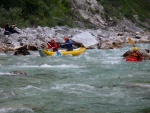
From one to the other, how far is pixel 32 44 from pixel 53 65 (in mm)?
7049

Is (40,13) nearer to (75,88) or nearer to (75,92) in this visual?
(75,88)

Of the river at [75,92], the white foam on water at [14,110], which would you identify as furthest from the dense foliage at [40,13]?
the white foam on water at [14,110]

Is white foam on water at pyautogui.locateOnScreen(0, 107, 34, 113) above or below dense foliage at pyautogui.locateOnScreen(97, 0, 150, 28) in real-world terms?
below

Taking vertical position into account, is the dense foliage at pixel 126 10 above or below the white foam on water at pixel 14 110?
above

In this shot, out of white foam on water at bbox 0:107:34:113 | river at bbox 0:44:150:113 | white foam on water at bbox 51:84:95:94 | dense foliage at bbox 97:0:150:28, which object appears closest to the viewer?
white foam on water at bbox 0:107:34:113

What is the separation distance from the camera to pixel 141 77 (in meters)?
10.5

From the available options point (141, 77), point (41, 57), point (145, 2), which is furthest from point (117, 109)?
point (145, 2)

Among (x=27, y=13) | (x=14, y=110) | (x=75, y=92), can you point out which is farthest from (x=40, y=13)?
(x=14, y=110)

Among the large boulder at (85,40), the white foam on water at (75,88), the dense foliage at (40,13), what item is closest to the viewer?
the white foam on water at (75,88)

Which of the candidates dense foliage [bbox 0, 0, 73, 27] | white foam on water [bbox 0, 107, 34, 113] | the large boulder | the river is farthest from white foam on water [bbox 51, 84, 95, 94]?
dense foliage [bbox 0, 0, 73, 27]

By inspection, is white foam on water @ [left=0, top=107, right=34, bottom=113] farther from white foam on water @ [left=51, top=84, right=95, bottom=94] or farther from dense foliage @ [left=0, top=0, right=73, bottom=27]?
dense foliage @ [left=0, top=0, right=73, bottom=27]

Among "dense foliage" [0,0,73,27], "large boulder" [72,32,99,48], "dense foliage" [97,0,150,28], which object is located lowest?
"large boulder" [72,32,99,48]

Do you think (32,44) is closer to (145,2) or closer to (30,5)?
(30,5)

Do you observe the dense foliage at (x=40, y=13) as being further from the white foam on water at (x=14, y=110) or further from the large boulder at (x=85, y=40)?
the white foam on water at (x=14, y=110)
